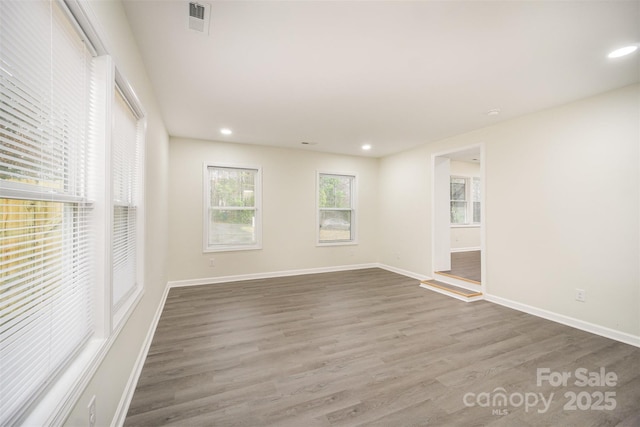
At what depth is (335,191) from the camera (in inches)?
234

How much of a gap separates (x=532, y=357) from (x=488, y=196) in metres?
2.25

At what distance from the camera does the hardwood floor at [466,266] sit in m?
4.79

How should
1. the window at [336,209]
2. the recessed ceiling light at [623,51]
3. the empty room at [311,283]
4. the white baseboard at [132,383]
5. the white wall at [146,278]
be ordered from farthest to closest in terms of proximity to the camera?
1. the window at [336,209]
2. the recessed ceiling light at [623,51]
3. the white baseboard at [132,383]
4. the white wall at [146,278]
5. the empty room at [311,283]

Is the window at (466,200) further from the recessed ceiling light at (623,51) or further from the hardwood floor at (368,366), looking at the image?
the recessed ceiling light at (623,51)

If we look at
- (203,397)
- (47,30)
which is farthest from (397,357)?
(47,30)

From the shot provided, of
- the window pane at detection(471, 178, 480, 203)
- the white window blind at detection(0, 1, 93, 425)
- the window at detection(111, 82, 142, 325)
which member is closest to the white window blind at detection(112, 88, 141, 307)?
the window at detection(111, 82, 142, 325)

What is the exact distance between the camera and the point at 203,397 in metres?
1.86

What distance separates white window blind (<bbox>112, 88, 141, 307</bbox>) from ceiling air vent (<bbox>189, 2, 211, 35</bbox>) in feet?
2.24

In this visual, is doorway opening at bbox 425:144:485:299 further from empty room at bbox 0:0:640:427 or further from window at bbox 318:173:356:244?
window at bbox 318:173:356:244

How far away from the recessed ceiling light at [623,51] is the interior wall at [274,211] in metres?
4.19

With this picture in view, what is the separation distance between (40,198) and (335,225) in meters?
5.23

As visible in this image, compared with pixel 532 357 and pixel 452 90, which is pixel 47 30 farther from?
pixel 532 357

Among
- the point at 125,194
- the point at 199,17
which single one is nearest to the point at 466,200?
the point at 199,17

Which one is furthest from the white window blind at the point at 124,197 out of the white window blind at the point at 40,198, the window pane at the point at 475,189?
the window pane at the point at 475,189
